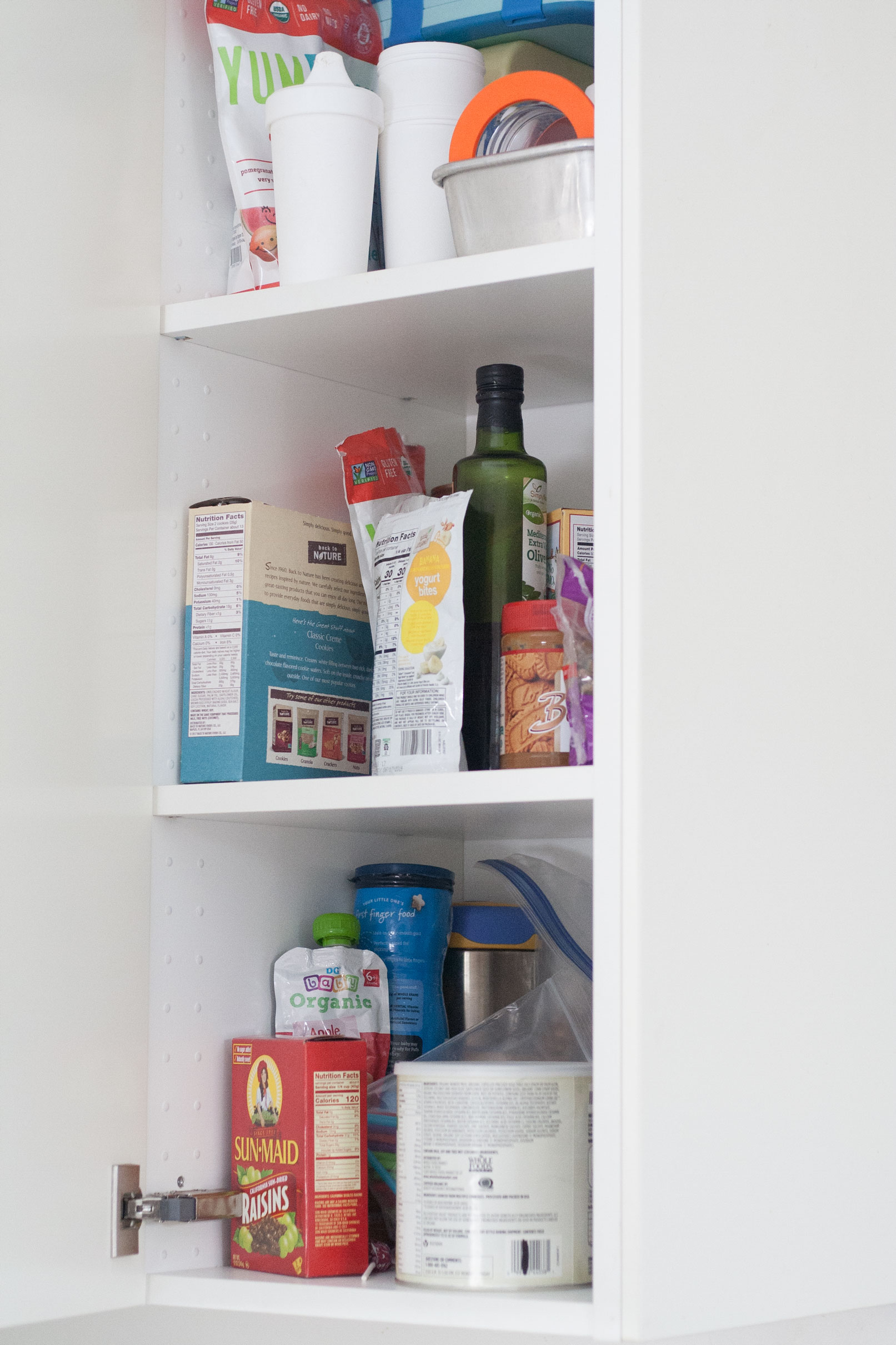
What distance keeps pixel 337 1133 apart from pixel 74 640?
377 mm

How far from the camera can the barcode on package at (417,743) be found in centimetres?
108

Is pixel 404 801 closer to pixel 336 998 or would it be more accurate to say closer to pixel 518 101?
pixel 336 998

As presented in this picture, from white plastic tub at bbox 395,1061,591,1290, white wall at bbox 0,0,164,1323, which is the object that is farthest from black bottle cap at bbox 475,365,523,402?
white plastic tub at bbox 395,1061,591,1290

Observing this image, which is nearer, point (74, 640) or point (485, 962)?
point (74, 640)

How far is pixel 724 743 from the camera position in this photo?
98 centimetres

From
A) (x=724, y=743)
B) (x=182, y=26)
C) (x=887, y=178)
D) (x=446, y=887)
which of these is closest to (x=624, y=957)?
(x=724, y=743)

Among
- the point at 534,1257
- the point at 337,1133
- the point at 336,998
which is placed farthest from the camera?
the point at 336,998

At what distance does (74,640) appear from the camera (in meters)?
1.07

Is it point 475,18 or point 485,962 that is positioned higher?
point 475,18

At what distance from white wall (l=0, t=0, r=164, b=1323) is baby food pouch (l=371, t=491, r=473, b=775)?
0.56 feet

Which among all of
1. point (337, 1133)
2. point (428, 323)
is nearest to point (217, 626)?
point (428, 323)

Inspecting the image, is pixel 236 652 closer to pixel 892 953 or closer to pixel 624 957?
pixel 624 957

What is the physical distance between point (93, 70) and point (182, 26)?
0.13 meters

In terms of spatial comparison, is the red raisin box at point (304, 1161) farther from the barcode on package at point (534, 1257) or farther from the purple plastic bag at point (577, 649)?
the purple plastic bag at point (577, 649)
